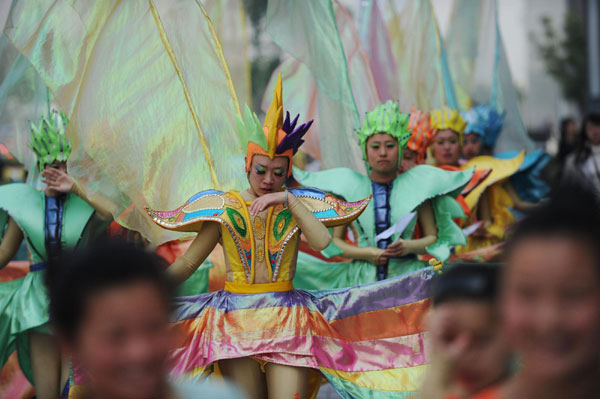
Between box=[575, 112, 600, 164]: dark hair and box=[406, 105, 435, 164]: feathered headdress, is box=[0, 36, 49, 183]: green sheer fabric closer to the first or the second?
box=[406, 105, 435, 164]: feathered headdress

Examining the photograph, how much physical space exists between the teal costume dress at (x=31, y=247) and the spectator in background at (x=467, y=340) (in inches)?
180

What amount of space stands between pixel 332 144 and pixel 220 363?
313 centimetres

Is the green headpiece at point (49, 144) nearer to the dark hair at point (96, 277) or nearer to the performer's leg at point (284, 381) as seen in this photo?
the performer's leg at point (284, 381)

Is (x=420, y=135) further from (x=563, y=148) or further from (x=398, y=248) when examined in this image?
(x=563, y=148)

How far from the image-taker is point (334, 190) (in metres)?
6.32

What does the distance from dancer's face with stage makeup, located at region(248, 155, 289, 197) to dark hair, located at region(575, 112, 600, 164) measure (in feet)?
18.9

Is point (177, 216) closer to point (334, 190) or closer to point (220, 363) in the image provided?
point (220, 363)

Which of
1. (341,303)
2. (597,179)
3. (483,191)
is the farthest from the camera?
(597,179)

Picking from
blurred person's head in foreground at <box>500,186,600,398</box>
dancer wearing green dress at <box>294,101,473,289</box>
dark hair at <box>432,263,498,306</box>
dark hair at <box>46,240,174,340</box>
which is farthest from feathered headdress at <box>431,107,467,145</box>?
blurred person's head in foreground at <box>500,186,600,398</box>

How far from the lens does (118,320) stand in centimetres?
192

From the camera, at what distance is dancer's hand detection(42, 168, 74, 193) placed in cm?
617

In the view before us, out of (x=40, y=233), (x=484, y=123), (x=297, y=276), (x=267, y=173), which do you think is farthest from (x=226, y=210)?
(x=484, y=123)

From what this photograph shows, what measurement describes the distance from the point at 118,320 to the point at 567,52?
115 feet

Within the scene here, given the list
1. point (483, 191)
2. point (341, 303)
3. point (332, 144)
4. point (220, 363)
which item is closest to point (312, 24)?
point (332, 144)
